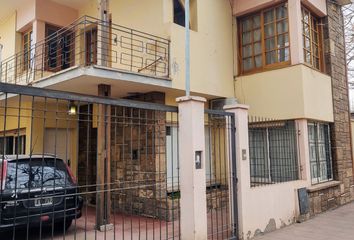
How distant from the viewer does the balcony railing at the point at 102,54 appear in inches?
336

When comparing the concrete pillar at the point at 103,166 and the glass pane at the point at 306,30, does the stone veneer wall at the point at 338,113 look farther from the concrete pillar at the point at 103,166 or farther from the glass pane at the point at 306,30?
the concrete pillar at the point at 103,166


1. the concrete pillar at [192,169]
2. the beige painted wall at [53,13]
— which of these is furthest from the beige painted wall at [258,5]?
the beige painted wall at [53,13]

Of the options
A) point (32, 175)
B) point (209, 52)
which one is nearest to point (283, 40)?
point (209, 52)

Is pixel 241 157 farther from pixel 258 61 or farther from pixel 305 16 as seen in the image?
pixel 305 16

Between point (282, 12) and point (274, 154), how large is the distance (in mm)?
4157

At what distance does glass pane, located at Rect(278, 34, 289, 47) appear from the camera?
9688mm

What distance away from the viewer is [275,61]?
32.6 feet

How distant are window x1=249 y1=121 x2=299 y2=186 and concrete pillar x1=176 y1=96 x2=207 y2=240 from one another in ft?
12.1

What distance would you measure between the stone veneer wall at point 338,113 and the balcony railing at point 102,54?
5.72m

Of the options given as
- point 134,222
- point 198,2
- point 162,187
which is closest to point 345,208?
point 162,187

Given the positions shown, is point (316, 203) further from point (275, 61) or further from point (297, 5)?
point (297, 5)

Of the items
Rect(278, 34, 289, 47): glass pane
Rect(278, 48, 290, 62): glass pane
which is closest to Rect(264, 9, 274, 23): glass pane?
Rect(278, 34, 289, 47): glass pane

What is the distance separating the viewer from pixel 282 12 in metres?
9.84

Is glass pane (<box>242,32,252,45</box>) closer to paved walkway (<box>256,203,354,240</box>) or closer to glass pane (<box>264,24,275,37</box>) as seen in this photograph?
glass pane (<box>264,24,275,37</box>)
